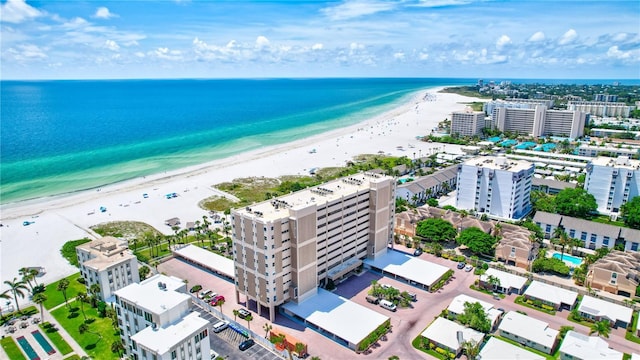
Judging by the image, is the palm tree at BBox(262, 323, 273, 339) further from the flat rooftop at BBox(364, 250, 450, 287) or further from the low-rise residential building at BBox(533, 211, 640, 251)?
the low-rise residential building at BBox(533, 211, 640, 251)

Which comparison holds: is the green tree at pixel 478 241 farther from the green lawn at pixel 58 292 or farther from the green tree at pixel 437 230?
the green lawn at pixel 58 292

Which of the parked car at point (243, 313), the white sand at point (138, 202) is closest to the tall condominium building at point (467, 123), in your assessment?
the white sand at point (138, 202)

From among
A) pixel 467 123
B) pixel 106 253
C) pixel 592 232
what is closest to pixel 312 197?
pixel 106 253

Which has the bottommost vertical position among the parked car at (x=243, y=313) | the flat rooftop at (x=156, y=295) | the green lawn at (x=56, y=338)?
the green lawn at (x=56, y=338)

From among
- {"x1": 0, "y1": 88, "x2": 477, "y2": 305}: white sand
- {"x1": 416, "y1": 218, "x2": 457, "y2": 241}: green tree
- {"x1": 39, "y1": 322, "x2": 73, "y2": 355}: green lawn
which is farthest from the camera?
{"x1": 0, "y1": 88, "x2": 477, "y2": 305}: white sand

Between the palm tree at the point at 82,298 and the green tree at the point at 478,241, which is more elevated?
the green tree at the point at 478,241

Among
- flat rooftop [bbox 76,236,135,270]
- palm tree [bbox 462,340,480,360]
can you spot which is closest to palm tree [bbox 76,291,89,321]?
flat rooftop [bbox 76,236,135,270]

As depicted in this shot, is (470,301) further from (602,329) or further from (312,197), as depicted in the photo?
(312,197)

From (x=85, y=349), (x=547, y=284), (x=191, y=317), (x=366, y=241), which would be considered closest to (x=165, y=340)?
(x=191, y=317)
